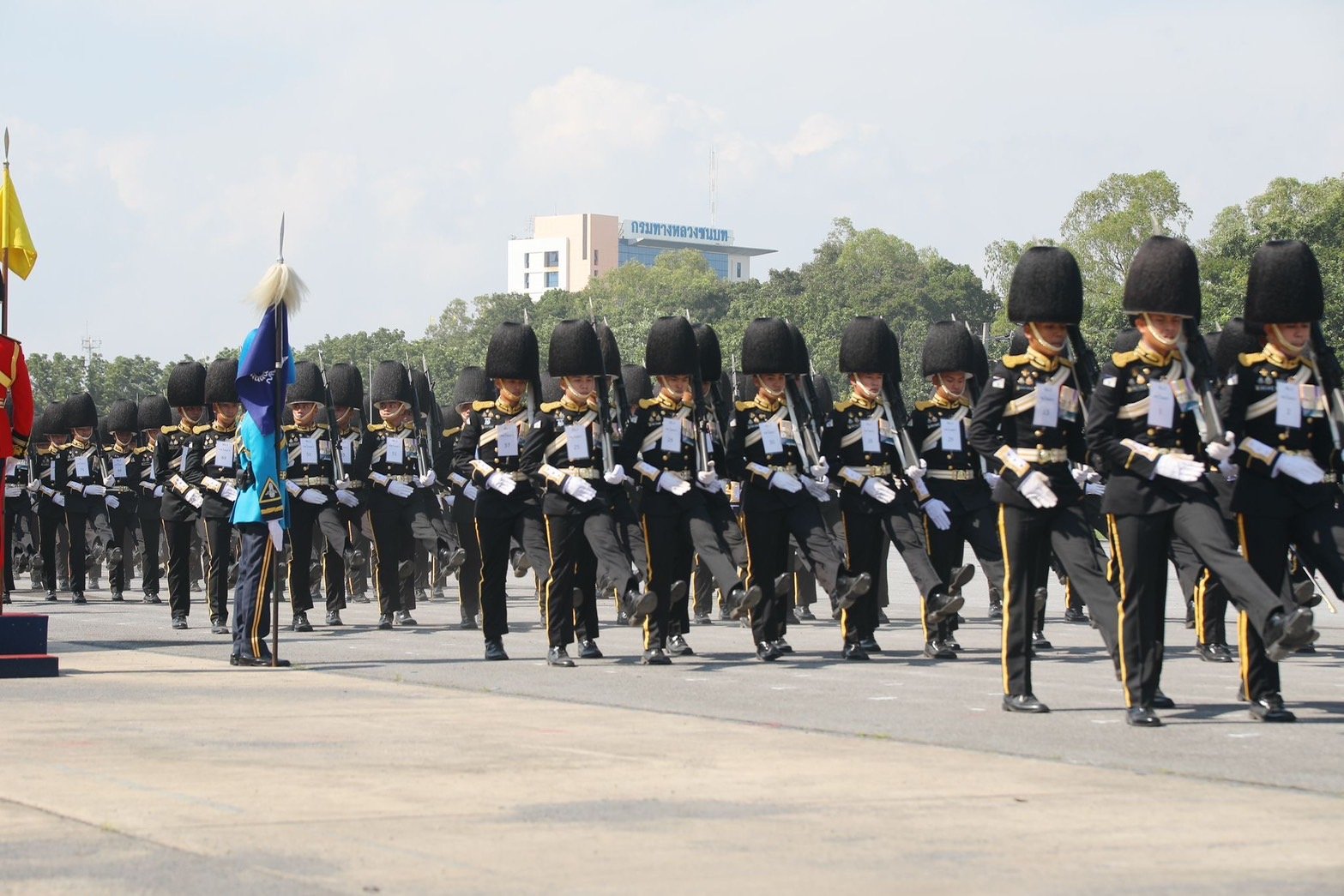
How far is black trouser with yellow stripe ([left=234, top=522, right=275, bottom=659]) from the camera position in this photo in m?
14.6

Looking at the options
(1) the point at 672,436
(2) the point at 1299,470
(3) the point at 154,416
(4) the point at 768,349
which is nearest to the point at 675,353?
(1) the point at 672,436

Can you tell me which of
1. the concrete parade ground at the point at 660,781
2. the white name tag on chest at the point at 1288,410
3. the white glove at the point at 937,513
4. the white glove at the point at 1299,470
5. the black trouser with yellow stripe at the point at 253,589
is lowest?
the concrete parade ground at the point at 660,781

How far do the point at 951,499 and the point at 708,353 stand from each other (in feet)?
9.06

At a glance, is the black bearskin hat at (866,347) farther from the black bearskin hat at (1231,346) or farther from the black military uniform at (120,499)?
the black military uniform at (120,499)

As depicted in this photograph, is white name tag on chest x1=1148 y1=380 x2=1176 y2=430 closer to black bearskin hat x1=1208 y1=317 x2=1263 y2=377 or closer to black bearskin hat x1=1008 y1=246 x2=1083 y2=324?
black bearskin hat x1=1008 y1=246 x2=1083 y2=324

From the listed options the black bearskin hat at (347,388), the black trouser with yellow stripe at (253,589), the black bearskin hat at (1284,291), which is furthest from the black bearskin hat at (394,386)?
the black bearskin hat at (1284,291)

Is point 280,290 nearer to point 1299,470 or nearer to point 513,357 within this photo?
point 513,357

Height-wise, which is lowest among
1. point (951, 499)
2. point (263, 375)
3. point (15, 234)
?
point (951, 499)

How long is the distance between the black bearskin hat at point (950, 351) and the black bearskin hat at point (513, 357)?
10.5 feet

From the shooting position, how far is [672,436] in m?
14.3

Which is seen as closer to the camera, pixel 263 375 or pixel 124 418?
pixel 263 375

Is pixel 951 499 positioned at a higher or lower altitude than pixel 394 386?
lower

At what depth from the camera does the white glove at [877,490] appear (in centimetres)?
1451

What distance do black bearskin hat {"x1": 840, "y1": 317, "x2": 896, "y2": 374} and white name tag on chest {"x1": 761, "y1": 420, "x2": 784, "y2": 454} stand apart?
3.16ft
